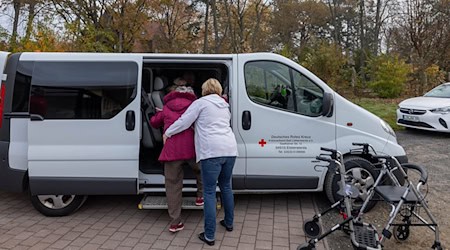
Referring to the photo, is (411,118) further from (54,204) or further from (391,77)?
(54,204)

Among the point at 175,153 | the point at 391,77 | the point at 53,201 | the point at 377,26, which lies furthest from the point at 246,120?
the point at 377,26

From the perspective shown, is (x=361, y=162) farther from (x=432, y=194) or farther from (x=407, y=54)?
(x=407, y=54)

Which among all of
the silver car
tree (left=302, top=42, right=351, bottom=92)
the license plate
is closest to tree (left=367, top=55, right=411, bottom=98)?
tree (left=302, top=42, right=351, bottom=92)

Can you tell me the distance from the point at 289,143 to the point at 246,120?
62 cm

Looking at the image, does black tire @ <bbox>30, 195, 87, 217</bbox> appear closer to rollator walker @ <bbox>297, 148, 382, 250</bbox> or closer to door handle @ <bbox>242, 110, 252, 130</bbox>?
door handle @ <bbox>242, 110, 252, 130</bbox>

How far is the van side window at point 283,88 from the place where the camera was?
4.28m

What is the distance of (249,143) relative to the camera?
4.23 meters

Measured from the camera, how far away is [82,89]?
13.0 ft

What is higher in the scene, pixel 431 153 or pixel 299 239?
pixel 431 153

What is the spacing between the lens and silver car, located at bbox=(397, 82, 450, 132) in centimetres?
886

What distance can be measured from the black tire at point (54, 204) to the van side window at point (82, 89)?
1.05 meters

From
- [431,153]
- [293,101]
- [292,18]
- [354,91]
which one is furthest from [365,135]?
[292,18]

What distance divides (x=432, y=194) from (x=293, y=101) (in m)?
2.77

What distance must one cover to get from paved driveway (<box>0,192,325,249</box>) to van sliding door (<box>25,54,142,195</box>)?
16.3 inches
